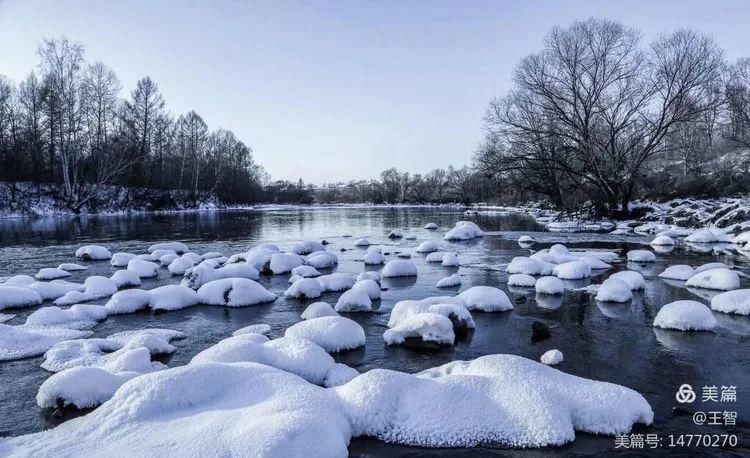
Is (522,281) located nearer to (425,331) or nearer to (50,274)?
(425,331)

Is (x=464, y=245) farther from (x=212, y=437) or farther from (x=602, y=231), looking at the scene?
(x=212, y=437)

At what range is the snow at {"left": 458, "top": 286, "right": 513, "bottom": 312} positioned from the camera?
8.48 meters

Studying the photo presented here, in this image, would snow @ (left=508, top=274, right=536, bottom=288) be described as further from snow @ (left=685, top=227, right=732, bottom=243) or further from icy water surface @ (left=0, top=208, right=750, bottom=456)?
snow @ (left=685, top=227, right=732, bottom=243)

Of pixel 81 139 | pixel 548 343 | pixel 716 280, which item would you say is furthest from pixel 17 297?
pixel 81 139

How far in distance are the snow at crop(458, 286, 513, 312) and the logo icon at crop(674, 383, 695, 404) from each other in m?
3.62

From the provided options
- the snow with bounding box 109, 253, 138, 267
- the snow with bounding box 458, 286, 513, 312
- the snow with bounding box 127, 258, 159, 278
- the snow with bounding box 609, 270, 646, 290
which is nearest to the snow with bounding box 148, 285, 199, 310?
the snow with bounding box 127, 258, 159, 278

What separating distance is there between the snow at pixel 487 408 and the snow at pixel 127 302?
607 cm

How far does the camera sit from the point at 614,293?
9062 mm

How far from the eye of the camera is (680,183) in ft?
116

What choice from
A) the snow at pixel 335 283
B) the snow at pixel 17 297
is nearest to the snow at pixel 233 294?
the snow at pixel 335 283

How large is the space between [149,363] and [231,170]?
76.4m

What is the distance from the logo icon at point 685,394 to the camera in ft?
15.6

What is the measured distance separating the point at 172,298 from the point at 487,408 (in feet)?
23.5

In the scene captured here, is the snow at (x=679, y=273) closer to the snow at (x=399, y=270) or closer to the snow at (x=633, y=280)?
the snow at (x=633, y=280)
